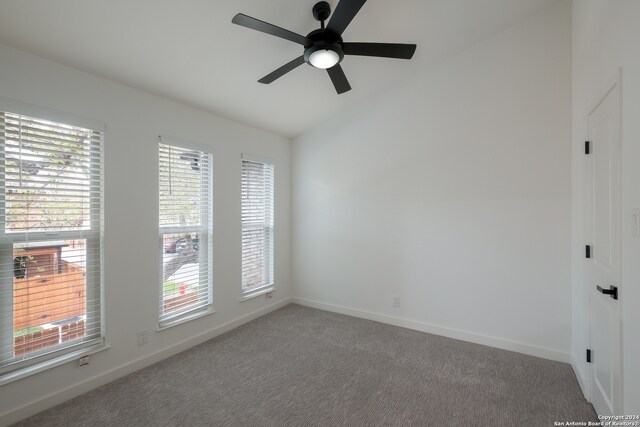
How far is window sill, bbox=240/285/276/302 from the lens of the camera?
368 centimetres

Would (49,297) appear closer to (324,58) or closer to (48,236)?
(48,236)

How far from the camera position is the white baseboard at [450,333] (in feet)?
9.05

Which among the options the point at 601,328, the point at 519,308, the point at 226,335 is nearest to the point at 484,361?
the point at 519,308

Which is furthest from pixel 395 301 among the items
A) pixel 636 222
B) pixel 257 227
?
pixel 636 222

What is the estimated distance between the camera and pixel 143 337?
2.64m

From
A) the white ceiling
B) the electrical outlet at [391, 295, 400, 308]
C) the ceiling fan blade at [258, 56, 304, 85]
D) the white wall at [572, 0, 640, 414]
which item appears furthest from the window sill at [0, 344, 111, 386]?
the white wall at [572, 0, 640, 414]

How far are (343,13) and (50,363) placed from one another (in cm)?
307

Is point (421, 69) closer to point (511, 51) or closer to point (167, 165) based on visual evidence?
point (511, 51)

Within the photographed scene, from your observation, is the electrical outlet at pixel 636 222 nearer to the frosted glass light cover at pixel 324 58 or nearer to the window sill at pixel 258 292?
the frosted glass light cover at pixel 324 58

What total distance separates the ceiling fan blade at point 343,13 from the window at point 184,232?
6.18 feet

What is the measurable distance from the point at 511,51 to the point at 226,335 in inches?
167

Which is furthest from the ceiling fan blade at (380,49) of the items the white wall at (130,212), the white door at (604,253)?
the white wall at (130,212)

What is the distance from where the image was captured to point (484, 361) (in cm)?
272

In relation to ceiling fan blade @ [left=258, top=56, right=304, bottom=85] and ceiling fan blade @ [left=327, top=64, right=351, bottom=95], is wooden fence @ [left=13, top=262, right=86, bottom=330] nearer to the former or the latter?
ceiling fan blade @ [left=258, top=56, right=304, bottom=85]
